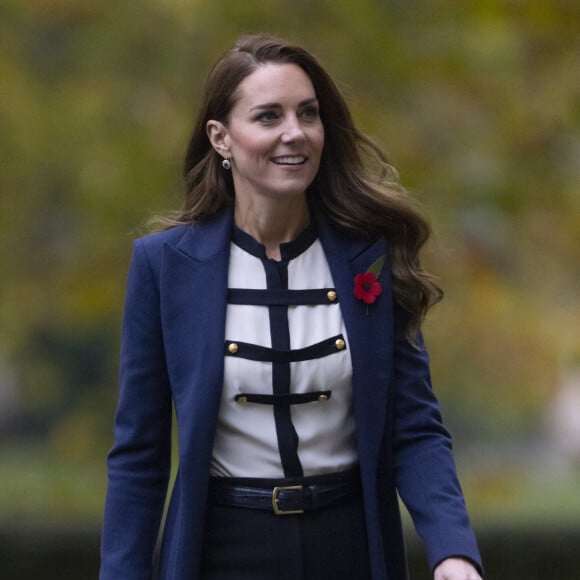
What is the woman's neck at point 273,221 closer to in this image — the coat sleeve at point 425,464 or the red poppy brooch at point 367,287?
the red poppy brooch at point 367,287

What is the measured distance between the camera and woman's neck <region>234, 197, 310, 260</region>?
3.69m

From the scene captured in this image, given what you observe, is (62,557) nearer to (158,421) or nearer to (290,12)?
(290,12)

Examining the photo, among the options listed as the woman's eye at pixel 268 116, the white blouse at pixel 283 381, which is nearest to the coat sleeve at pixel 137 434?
the white blouse at pixel 283 381

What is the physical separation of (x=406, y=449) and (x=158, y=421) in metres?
0.57

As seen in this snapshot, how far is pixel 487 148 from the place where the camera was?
6.73 meters

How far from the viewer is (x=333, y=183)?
3801mm

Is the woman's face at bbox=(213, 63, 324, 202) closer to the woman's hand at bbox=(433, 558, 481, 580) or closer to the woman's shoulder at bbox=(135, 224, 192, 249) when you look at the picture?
the woman's shoulder at bbox=(135, 224, 192, 249)

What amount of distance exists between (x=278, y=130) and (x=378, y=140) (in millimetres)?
3115

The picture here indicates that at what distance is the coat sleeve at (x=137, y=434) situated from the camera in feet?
11.9

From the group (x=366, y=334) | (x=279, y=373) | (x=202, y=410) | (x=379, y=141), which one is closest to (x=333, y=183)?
(x=366, y=334)

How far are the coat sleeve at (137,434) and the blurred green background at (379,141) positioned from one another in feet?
9.94

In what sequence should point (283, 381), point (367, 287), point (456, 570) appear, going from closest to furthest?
1. point (456, 570)
2. point (283, 381)
3. point (367, 287)

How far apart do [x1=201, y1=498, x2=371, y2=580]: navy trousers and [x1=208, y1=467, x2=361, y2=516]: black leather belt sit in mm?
18

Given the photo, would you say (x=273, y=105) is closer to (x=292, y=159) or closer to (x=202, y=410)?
(x=292, y=159)
